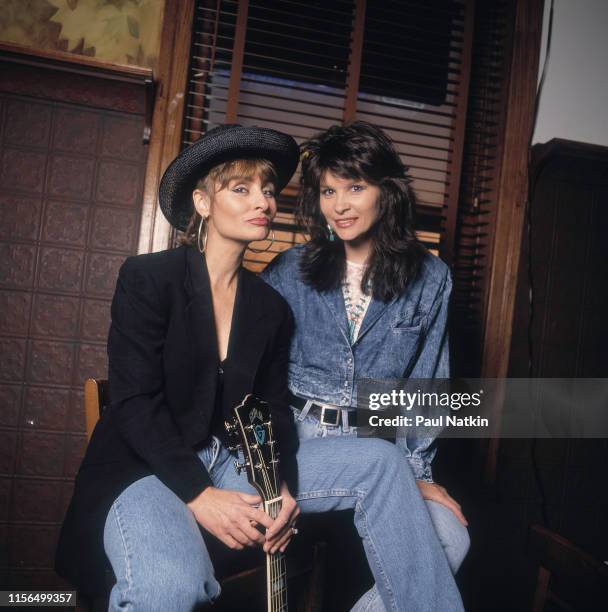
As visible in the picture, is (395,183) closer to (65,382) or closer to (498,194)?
(498,194)

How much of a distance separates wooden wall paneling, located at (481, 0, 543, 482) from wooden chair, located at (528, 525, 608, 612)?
3.19ft

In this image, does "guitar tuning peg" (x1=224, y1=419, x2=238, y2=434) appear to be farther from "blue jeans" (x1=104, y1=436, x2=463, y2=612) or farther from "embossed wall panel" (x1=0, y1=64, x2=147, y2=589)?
"embossed wall panel" (x1=0, y1=64, x2=147, y2=589)

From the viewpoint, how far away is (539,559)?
4.90 ft

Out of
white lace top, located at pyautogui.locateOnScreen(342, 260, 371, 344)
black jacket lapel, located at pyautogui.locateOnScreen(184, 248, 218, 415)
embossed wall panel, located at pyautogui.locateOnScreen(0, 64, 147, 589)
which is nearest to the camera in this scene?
black jacket lapel, located at pyautogui.locateOnScreen(184, 248, 218, 415)

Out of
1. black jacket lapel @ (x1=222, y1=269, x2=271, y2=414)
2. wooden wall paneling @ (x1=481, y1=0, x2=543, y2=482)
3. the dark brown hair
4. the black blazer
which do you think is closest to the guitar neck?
the black blazer

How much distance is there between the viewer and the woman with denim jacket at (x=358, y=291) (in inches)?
70.8

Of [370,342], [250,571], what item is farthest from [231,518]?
[370,342]

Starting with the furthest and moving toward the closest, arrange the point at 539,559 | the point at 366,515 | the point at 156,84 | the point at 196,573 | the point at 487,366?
the point at 487,366 → the point at 156,84 → the point at 539,559 → the point at 366,515 → the point at 196,573

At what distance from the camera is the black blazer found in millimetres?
1294

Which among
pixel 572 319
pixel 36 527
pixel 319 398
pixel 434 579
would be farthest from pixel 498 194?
Answer: pixel 36 527

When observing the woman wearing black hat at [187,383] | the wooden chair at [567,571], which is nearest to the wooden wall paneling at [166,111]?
the woman wearing black hat at [187,383]

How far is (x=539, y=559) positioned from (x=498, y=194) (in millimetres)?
1565

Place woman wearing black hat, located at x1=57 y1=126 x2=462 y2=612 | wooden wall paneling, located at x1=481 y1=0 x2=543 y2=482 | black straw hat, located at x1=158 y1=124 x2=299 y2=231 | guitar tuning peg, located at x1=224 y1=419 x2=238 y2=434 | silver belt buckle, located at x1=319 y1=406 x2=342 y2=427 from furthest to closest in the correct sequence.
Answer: wooden wall paneling, located at x1=481 y1=0 x2=543 y2=482, silver belt buckle, located at x1=319 y1=406 x2=342 y2=427, black straw hat, located at x1=158 y1=124 x2=299 y2=231, guitar tuning peg, located at x1=224 y1=419 x2=238 y2=434, woman wearing black hat, located at x1=57 y1=126 x2=462 y2=612

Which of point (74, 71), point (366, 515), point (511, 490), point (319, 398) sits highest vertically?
point (74, 71)
